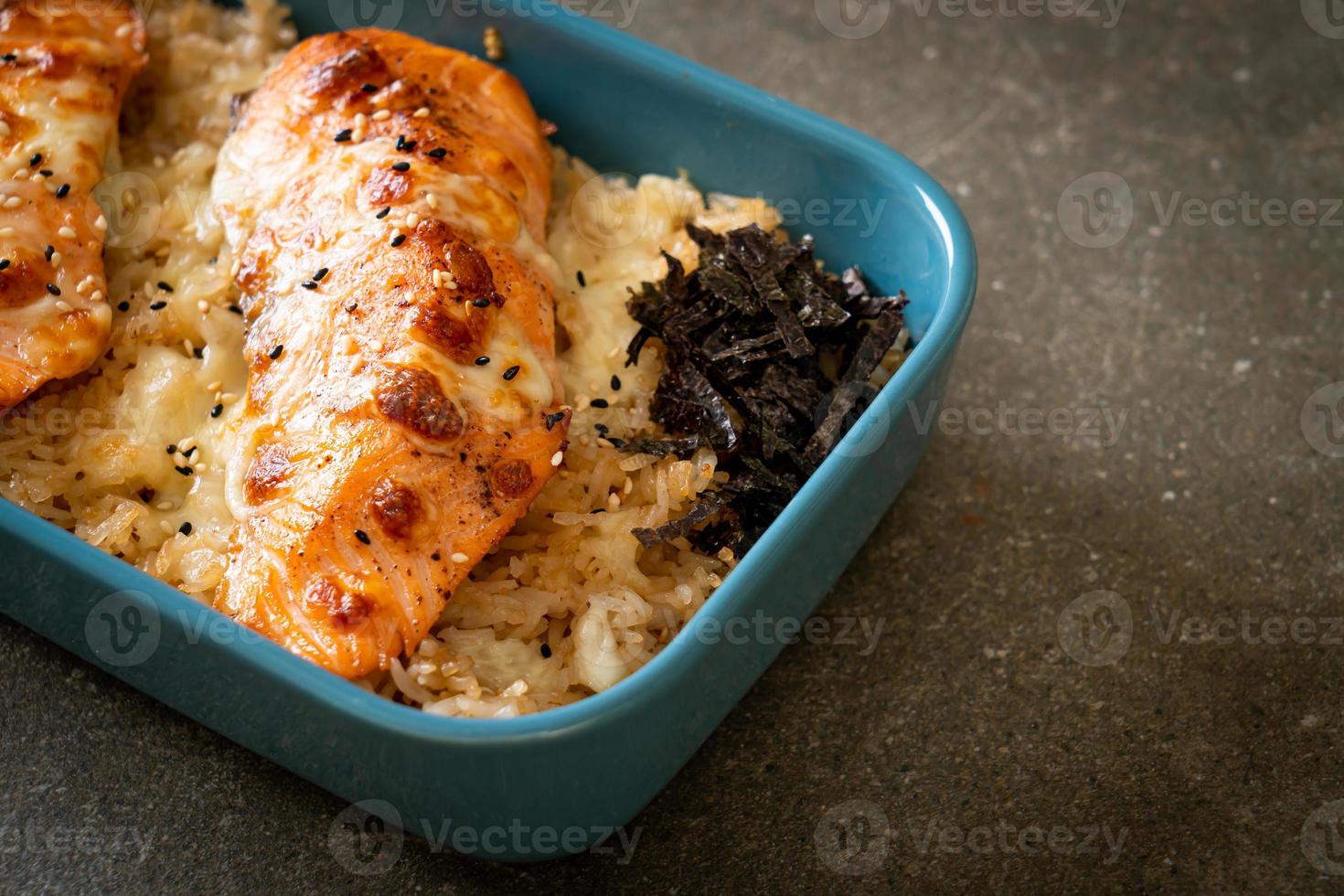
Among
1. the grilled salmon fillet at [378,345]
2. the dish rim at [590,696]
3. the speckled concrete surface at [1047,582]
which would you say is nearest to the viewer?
the dish rim at [590,696]

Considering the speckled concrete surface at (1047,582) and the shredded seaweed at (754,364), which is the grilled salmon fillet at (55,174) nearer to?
the speckled concrete surface at (1047,582)

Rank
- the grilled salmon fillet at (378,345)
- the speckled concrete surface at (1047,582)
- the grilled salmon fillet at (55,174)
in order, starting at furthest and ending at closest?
the grilled salmon fillet at (55,174) → the speckled concrete surface at (1047,582) → the grilled salmon fillet at (378,345)

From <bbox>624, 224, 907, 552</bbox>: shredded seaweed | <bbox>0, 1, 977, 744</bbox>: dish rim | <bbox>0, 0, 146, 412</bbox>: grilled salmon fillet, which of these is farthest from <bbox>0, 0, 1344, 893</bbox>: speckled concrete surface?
<bbox>0, 0, 146, 412</bbox>: grilled salmon fillet

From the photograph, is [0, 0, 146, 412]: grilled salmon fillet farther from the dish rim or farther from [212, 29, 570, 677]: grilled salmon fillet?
the dish rim

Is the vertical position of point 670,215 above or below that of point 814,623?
above

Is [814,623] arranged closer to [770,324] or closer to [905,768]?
[905,768]

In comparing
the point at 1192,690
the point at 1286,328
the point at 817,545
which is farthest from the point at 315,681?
the point at 1286,328

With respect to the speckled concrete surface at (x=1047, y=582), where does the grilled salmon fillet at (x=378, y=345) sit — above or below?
above

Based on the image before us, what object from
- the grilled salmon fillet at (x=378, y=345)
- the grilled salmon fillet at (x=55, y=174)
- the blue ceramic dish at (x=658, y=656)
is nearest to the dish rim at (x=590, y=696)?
the blue ceramic dish at (x=658, y=656)
